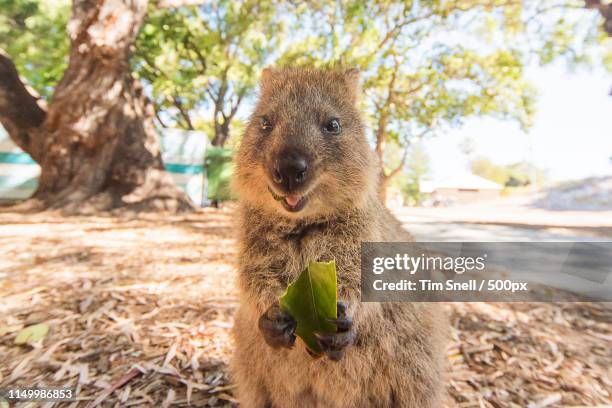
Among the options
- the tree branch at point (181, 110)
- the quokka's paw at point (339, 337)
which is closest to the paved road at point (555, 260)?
the quokka's paw at point (339, 337)

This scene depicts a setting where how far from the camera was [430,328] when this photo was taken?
183cm

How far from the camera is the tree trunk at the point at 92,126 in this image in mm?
6367

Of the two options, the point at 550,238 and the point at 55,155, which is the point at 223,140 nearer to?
the point at 55,155

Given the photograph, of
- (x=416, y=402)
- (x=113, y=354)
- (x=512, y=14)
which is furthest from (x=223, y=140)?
(x=416, y=402)

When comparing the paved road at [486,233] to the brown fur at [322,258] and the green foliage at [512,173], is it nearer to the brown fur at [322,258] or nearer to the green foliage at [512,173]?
the green foliage at [512,173]

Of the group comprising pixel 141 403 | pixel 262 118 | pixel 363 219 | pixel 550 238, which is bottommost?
pixel 141 403

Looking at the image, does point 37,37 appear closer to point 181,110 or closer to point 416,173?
point 181,110

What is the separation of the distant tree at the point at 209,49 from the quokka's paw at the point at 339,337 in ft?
26.4

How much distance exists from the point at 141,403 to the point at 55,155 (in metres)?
6.61

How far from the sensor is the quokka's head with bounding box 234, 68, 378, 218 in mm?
1501

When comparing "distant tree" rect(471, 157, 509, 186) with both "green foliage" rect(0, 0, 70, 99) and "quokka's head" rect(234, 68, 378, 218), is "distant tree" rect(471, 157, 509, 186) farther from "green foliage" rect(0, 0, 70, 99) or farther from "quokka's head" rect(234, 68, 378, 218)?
"green foliage" rect(0, 0, 70, 99)

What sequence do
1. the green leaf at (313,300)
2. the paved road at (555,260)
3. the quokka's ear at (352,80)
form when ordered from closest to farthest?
the green leaf at (313,300) → the quokka's ear at (352,80) → the paved road at (555,260)

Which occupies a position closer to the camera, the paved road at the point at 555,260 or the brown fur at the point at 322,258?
the brown fur at the point at 322,258

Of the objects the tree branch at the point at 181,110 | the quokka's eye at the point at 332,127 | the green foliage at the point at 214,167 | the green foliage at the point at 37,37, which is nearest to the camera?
the quokka's eye at the point at 332,127
